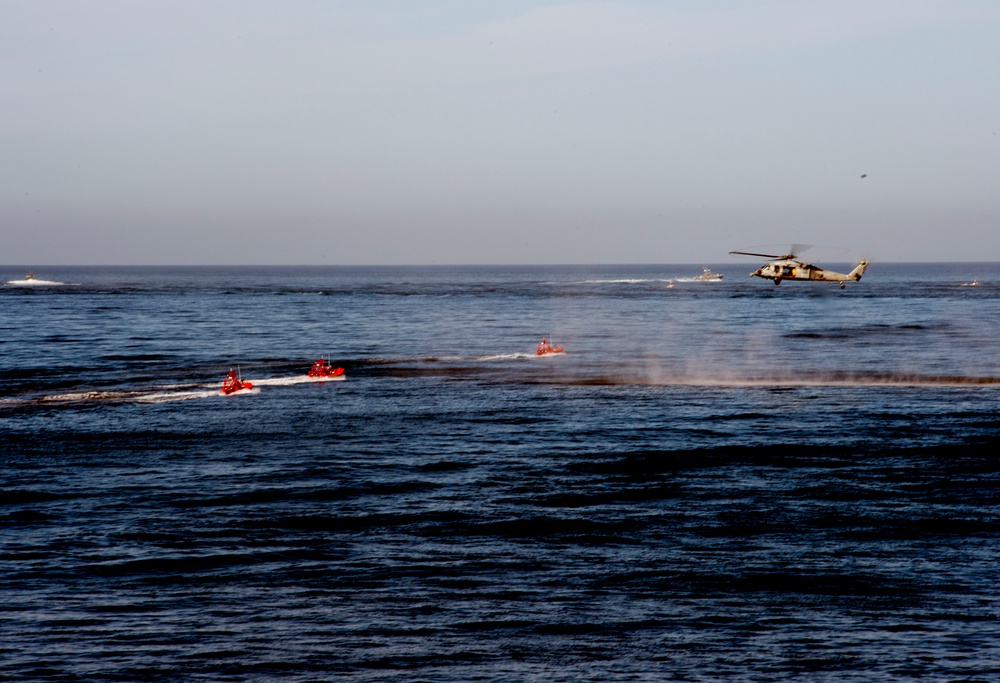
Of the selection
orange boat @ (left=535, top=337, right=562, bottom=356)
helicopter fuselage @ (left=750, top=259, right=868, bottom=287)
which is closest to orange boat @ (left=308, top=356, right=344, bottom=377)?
orange boat @ (left=535, top=337, right=562, bottom=356)

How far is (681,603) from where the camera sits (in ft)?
88.3

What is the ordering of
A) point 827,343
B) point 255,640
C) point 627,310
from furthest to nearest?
point 627,310, point 827,343, point 255,640

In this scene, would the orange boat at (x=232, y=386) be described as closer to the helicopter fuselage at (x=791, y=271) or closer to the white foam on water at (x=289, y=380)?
the white foam on water at (x=289, y=380)

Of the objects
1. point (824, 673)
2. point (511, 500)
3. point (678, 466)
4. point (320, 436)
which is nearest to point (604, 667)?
point (824, 673)

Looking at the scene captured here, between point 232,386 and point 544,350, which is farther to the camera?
point 544,350

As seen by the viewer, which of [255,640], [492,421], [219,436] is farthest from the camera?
[492,421]

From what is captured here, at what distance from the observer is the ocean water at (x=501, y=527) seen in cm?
2388

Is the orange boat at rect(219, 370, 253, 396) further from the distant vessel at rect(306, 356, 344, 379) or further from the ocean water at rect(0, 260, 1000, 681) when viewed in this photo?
the distant vessel at rect(306, 356, 344, 379)

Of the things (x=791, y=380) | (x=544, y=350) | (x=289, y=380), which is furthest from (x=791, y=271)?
(x=289, y=380)

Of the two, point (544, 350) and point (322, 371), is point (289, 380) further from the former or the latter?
point (544, 350)

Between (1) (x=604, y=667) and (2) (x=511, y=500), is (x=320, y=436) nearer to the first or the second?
(2) (x=511, y=500)

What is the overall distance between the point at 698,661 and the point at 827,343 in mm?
88040

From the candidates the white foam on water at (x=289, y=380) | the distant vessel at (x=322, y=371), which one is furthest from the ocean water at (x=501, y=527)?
the distant vessel at (x=322, y=371)

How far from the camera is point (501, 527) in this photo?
34094 mm
